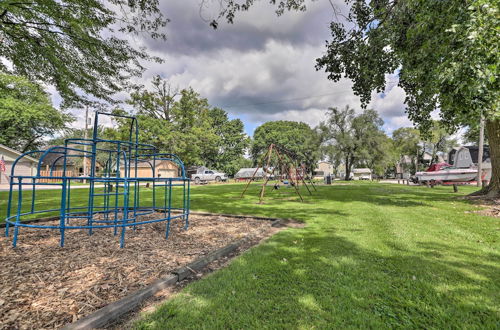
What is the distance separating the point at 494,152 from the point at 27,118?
39.8 m

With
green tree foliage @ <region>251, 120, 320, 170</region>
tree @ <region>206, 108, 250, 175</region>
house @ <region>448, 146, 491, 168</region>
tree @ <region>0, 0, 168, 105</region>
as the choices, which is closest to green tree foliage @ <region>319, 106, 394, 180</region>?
house @ <region>448, 146, 491, 168</region>

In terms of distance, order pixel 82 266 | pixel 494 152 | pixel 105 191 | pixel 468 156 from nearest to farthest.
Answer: pixel 82 266 → pixel 105 191 → pixel 494 152 → pixel 468 156

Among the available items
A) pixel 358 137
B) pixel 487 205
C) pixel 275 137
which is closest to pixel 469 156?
pixel 358 137

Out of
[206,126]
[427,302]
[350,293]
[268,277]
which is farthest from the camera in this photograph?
[206,126]

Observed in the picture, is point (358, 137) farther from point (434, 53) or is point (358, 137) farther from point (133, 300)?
point (133, 300)

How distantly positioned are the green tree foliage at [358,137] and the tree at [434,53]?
24079mm

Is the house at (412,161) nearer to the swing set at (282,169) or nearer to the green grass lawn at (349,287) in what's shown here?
the swing set at (282,169)

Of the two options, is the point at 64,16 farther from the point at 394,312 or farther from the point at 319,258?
the point at 394,312

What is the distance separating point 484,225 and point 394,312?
5443mm

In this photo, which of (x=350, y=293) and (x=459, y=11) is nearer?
(x=350, y=293)

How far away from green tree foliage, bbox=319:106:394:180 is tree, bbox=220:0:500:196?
24.1 metres

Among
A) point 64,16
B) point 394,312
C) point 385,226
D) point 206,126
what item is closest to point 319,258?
point 394,312

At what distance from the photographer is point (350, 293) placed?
245 centimetres

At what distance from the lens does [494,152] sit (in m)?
9.44
